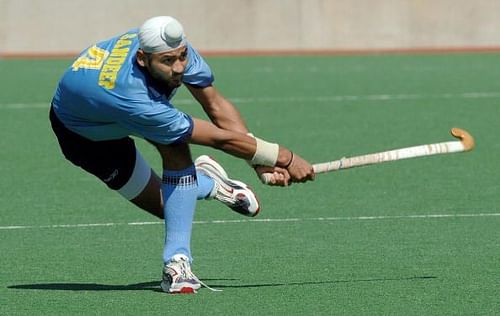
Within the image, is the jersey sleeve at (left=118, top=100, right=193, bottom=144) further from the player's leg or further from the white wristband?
the white wristband

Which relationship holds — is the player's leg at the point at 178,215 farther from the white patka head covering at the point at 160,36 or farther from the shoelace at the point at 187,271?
the white patka head covering at the point at 160,36

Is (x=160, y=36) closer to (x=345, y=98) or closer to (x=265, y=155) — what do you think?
(x=265, y=155)

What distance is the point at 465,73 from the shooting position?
63.3 feet

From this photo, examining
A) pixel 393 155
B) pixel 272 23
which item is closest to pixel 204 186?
pixel 393 155

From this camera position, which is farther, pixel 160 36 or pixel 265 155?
pixel 265 155

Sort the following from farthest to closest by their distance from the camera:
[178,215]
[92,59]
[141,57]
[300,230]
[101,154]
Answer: [300,230] < [101,154] < [178,215] < [92,59] < [141,57]

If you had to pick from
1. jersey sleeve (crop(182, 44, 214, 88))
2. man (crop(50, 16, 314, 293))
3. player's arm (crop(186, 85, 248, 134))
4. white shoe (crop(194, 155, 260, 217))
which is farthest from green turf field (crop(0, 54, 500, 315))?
jersey sleeve (crop(182, 44, 214, 88))

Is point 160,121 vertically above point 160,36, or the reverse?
point 160,36

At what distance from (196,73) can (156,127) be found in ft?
2.35

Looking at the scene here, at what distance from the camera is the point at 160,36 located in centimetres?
672

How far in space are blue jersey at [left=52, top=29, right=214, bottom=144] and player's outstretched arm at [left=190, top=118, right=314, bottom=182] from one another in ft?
0.33

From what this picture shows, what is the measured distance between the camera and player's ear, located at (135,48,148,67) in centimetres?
681

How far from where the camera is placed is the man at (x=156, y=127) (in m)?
6.78

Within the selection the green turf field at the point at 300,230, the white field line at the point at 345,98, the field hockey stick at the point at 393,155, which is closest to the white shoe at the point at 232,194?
the green turf field at the point at 300,230
